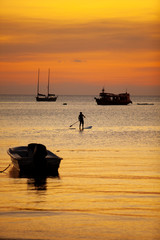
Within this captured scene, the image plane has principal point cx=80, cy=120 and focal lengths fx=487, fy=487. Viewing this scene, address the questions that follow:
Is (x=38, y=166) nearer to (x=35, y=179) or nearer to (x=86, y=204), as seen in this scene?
(x=35, y=179)

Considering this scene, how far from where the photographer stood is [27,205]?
14180 millimetres

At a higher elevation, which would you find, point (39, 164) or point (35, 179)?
point (39, 164)

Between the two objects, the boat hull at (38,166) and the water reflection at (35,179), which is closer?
the water reflection at (35,179)

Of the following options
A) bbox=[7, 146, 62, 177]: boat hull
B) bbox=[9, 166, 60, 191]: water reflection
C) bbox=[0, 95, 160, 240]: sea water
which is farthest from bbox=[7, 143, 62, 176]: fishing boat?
bbox=[0, 95, 160, 240]: sea water

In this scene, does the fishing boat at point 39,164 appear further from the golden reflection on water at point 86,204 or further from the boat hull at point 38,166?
the golden reflection on water at point 86,204

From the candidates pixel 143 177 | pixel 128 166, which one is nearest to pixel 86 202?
pixel 143 177

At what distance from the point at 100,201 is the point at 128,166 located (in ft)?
25.6

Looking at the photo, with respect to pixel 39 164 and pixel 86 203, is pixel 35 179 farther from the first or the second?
pixel 86 203

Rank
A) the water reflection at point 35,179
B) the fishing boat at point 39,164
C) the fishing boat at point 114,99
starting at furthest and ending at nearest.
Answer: the fishing boat at point 114,99 < the fishing boat at point 39,164 < the water reflection at point 35,179

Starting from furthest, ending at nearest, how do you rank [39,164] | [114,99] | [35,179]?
1. [114,99]
2. [39,164]
3. [35,179]

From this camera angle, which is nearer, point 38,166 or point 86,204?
point 86,204

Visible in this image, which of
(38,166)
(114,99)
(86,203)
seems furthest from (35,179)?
(114,99)

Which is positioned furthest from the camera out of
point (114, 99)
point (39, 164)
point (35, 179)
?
point (114, 99)

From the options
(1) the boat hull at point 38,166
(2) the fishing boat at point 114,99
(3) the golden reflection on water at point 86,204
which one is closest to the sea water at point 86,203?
(3) the golden reflection on water at point 86,204
